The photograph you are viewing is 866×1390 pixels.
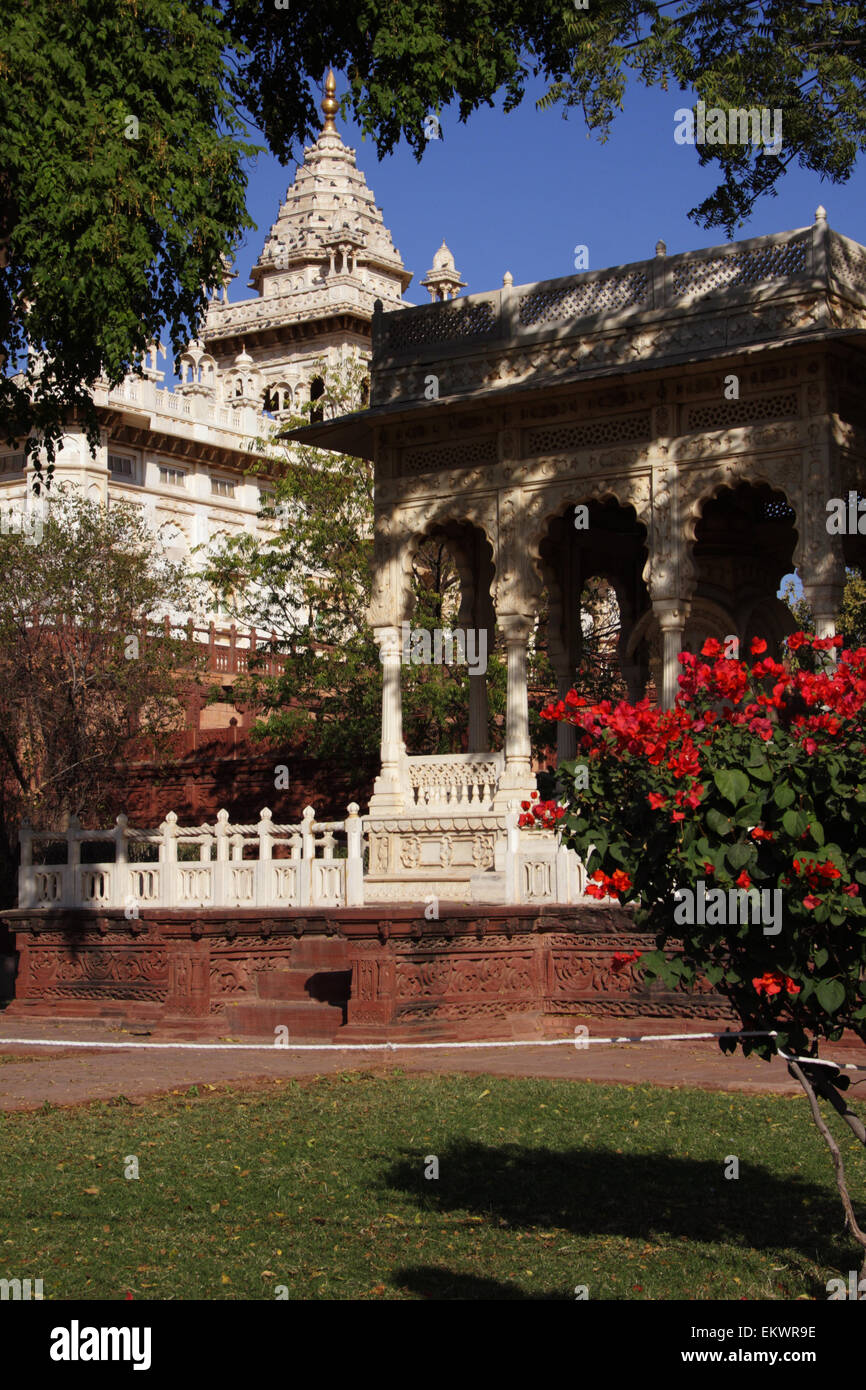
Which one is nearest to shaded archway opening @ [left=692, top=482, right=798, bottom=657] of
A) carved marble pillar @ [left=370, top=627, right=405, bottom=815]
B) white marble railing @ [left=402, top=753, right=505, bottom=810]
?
white marble railing @ [left=402, top=753, right=505, bottom=810]

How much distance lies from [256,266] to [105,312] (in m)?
59.2

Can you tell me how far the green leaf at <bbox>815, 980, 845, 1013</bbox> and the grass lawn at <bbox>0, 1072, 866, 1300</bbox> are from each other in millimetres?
1203

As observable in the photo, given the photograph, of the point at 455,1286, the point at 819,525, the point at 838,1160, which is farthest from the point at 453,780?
the point at 838,1160

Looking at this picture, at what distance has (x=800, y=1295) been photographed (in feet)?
21.4

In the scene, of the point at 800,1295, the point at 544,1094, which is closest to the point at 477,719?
the point at 544,1094

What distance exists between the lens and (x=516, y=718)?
755 inches

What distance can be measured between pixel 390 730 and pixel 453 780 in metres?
1.07

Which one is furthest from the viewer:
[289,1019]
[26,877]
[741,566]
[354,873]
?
[741,566]

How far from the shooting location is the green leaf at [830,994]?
621 centimetres

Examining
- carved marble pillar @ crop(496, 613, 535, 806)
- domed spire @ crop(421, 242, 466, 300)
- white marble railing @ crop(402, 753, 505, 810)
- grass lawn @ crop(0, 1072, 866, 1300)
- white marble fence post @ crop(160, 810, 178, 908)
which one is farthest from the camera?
domed spire @ crop(421, 242, 466, 300)

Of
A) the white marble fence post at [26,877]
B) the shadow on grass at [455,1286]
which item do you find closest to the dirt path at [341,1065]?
the white marble fence post at [26,877]

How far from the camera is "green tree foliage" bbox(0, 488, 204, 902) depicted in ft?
93.3

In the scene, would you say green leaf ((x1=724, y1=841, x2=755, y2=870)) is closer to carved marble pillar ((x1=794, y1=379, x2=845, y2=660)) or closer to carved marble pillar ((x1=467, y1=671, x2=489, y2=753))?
carved marble pillar ((x1=794, y1=379, x2=845, y2=660))

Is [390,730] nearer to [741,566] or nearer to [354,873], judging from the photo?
[354,873]
